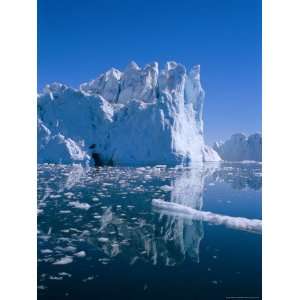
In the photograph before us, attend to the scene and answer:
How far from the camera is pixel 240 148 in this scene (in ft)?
13.8

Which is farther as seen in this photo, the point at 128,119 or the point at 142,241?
the point at 128,119

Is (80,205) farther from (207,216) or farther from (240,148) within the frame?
(240,148)

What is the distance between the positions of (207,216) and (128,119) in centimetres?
247

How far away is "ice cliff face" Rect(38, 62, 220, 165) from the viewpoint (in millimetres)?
4625

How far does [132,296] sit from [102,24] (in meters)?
2.62

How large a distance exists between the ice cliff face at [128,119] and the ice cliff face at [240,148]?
5.1 inches

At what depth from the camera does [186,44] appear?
4.25m

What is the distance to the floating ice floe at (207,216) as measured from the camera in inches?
150

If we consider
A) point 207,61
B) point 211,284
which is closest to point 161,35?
point 207,61
